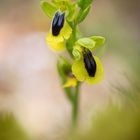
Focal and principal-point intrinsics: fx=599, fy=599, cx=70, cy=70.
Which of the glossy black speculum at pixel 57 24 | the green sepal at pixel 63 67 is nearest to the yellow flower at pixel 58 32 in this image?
the glossy black speculum at pixel 57 24

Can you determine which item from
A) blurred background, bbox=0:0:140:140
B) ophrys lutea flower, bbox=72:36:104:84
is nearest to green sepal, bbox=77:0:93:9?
ophrys lutea flower, bbox=72:36:104:84

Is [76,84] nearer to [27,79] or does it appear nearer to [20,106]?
[20,106]

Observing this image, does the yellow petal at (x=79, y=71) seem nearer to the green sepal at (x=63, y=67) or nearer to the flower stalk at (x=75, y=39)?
the flower stalk at (x=75, y=39)

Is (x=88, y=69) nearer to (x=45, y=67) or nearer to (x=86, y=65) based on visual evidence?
(x=86, y=65)

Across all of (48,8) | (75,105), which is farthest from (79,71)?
(75,105)

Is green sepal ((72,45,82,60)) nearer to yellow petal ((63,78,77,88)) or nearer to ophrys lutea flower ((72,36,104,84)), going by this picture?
ophrys lutea flower ((72,36,104,84))

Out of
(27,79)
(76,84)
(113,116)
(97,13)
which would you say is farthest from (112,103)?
(97,13)
